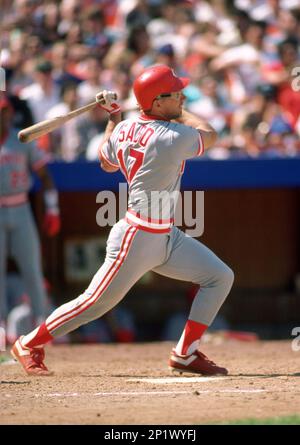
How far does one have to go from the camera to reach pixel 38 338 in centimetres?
661

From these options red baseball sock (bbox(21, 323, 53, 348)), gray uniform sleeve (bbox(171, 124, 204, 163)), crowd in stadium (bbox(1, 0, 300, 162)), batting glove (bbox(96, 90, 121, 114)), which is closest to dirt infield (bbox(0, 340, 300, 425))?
red baseball sock (bbox(21, 323, 53, 348))

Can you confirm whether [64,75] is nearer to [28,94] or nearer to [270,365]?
[28,94]

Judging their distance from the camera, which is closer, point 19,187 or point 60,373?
point 60,373

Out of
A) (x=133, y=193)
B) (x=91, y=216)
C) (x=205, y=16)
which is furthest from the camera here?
(x=205, y=16)

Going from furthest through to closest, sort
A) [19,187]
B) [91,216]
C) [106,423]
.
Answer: [91,216] → [19,187] → [106,423]

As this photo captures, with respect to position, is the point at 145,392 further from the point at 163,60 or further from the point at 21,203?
the point at 163,60

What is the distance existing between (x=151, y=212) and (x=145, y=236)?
15cm

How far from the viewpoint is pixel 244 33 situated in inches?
494

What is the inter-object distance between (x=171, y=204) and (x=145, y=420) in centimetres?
167

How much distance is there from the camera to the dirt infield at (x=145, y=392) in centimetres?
528

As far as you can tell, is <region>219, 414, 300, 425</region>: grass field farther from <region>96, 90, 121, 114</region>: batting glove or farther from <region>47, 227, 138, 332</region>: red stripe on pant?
<region>96, 90, 121, 114</region>: batting glove

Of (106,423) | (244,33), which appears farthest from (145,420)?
(244,33)

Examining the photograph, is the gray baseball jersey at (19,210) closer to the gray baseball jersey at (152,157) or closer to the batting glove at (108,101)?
the batting glove at (108,101)

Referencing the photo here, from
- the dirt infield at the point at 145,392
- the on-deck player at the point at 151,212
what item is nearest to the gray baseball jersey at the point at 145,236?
the on-deck player at the point at 151,212
